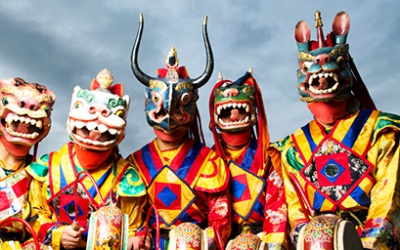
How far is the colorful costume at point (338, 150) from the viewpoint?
16.5 feet

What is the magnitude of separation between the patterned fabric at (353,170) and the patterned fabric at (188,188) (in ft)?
2.32

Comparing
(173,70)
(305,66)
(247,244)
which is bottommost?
(247,244)

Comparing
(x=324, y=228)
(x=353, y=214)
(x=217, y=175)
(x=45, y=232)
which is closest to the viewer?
(x=324, y=228)

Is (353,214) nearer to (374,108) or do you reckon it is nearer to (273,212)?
(273,212)

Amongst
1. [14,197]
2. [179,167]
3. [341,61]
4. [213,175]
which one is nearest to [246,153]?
[213,175]

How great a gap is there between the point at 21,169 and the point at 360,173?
3339 mm

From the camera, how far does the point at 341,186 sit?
17.0 feet

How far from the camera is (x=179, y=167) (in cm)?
596

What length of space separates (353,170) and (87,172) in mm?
2394

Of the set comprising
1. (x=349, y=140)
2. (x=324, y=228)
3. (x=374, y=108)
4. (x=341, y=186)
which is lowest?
(x=324, y=228)

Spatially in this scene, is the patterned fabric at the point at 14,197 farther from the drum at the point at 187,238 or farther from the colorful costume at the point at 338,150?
the colorful costume at the point at 338,150

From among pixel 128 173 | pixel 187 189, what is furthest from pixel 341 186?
pixel 128 173

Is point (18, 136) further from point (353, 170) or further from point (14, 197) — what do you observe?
point (353, 170)

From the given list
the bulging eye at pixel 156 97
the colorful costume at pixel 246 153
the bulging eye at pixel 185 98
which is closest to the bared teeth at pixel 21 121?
the bulging eye at pixel 156 97
